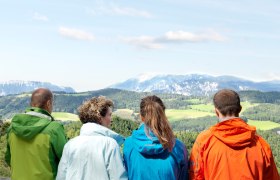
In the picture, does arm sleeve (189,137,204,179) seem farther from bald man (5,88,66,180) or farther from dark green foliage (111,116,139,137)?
dark green foliage (111,116,139,137)

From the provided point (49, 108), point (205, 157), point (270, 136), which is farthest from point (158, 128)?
point (270, 136)

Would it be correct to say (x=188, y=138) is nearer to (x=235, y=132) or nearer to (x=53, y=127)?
(x=53, y=127)

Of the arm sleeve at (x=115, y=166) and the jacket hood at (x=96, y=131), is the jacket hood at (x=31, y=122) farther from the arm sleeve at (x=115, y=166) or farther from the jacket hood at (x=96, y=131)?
the arm sleeve at (x=115, y=166)

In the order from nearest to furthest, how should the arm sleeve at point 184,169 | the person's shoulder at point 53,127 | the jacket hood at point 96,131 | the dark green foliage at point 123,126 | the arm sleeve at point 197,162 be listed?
the jacket hood at point 96,131 → the arm sleeve at point 197,162 → the arm sleeve at point 184,169 → the person's shoulder at point 53,127 → the dark green foliage at point 123,126

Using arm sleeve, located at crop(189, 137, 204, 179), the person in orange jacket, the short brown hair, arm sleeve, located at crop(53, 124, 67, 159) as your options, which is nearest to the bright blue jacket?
arm sleeve, located at crop(189, 137, 204, 179)

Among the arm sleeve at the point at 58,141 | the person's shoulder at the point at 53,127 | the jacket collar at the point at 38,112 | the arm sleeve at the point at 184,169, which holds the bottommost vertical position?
the arm sleeve at the point at 184,169

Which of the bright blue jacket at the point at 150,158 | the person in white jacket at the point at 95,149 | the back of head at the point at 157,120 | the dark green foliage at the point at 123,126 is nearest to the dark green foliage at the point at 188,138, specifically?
the dark green foliage at the point at 123,126

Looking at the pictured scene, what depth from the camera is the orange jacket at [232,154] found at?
17.3ft

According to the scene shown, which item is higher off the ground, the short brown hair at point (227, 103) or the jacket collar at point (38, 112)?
the short brown hair at point (227, 103)

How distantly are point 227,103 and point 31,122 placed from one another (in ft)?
8.97

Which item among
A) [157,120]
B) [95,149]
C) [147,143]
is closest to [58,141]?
[95,149]

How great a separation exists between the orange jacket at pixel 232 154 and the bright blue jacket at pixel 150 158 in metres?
0.23

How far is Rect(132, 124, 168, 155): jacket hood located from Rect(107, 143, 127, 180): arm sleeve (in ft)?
1.05

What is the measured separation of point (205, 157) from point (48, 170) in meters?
2.22
